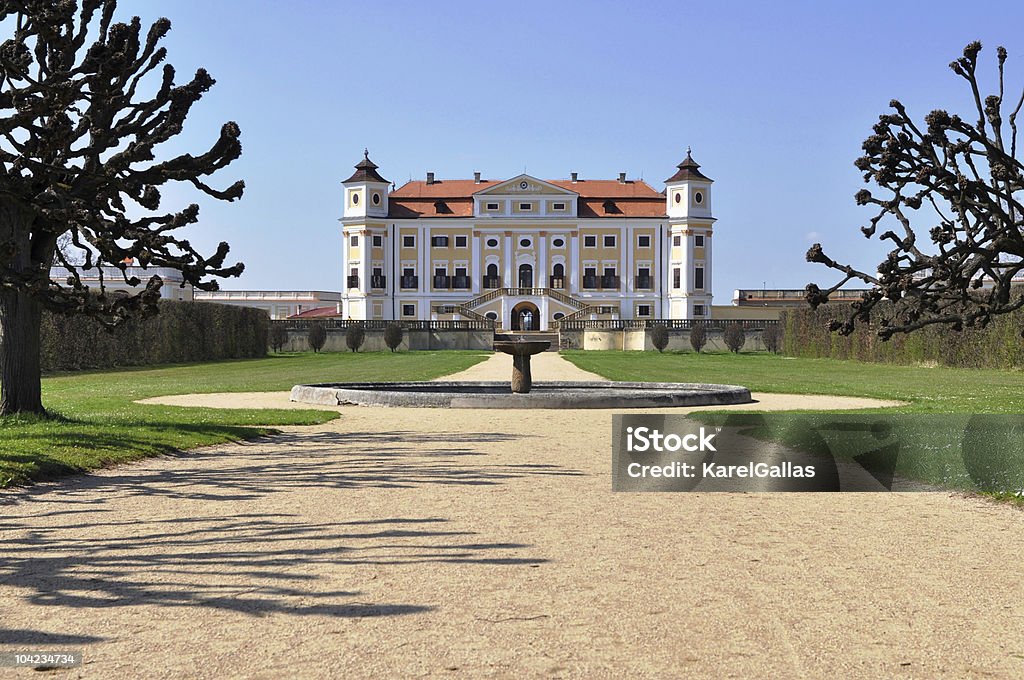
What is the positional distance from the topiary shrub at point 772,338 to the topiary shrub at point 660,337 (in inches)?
203

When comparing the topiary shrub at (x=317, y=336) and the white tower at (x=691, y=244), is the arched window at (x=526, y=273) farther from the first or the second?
the topiary shrub at (x=317, y=336)

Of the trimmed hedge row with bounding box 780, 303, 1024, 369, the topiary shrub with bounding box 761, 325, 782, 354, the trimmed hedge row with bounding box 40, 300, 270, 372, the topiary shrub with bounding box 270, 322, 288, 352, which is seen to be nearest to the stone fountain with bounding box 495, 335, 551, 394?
→ the trimmed hedge row with bounding box 780, 303, 1024, 369

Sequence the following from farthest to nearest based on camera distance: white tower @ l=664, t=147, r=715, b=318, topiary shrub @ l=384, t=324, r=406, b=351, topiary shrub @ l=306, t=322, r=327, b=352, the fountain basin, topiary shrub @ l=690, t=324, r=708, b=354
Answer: white tower @ l=664, t=147, r=715, b=318 < topiary shrub @ l=384, t=324, r=406, b=351 < topiary shrub @ l=306, t=322, r=327, b=352 < topiary shrub @ l=690, t=324, r=708, b=354 < the fountain basin

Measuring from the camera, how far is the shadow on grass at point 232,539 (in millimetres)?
4891

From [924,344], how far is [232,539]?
32211 mm

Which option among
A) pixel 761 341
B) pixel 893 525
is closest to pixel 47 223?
pixel 893 525

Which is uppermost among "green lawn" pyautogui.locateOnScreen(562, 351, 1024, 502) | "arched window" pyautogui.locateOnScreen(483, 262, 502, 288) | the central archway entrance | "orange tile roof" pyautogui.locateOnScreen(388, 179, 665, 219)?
"orange tile roof" pyautogui.locateOnScreen(388, 179, 665, 219)

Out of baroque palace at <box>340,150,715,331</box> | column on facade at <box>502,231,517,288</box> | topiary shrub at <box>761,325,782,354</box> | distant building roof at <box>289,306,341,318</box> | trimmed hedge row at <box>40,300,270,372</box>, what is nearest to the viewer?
trimmed hedge row at <box>40,300,270,372</box>

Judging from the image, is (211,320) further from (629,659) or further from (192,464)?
(629,659)

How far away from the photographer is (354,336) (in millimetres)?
59531

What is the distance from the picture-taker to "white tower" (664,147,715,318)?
83625mm

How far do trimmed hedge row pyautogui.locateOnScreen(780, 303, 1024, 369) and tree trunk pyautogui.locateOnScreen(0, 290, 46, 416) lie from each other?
15.9m

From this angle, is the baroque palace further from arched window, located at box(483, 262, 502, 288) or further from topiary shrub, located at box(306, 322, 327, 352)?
topiary shrub, located at box(306, 322, 327, 352)

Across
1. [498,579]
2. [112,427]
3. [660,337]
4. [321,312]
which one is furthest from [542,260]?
[498,579]
